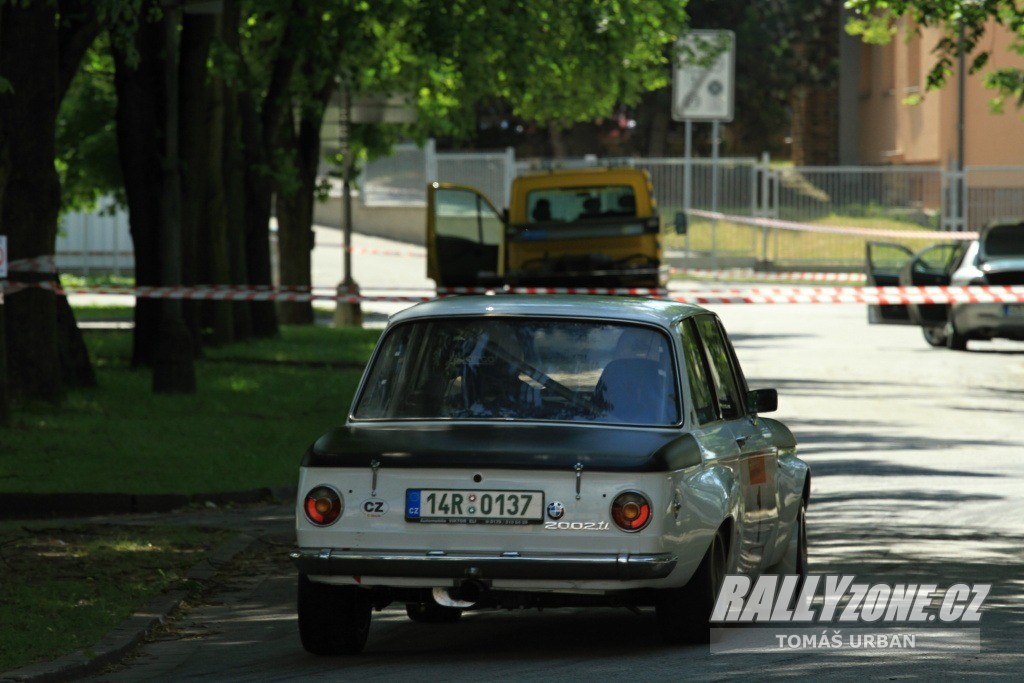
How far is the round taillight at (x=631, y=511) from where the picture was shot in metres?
7.79

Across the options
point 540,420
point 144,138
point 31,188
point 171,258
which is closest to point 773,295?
point 171,258

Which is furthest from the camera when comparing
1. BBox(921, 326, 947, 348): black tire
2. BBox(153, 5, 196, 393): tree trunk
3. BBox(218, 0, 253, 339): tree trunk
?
BBox(921, 326, 947, 348): black tire

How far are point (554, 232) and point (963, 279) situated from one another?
6368 mm

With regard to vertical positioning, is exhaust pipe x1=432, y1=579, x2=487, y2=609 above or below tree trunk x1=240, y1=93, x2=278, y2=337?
below

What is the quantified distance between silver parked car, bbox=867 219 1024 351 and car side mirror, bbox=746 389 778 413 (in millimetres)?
17445

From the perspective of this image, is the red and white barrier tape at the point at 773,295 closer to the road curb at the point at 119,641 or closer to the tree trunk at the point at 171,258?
the tree trunk at the point at 171,258

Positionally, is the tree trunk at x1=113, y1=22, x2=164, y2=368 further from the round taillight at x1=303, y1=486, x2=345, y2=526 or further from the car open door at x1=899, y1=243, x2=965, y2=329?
the round taillight at x1=303, y1=486, x2=345, y2=526

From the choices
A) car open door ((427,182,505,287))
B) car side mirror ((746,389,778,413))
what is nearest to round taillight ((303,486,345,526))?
car side mirror ((746,389,778,413))

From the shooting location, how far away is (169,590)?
10414 mm

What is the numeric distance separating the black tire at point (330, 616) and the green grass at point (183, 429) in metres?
5.37

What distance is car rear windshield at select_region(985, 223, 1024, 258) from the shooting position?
27531 mm

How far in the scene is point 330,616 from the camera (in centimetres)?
835

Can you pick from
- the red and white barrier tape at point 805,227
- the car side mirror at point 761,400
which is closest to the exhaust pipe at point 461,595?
the car side mirror at point 761,400

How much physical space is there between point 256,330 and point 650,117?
149 ft
